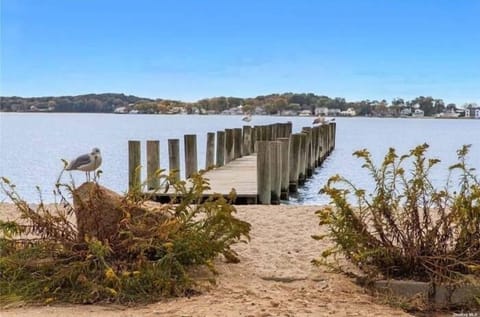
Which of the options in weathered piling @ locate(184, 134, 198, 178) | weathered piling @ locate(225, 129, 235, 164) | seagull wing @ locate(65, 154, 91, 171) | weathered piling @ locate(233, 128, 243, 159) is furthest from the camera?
weathered piling @ locate(233, 128, 243, 159)

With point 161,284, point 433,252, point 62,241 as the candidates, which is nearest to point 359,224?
point 433,252

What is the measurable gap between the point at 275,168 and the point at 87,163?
20.2 feet

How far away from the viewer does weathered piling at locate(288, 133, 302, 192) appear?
17.8m

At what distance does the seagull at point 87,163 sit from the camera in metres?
8.00

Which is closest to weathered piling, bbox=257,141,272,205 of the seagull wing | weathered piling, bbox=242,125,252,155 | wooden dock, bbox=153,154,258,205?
wooden dock, bbox=153,154,258,205

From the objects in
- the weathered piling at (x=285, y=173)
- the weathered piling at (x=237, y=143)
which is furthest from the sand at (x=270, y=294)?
the weathered piling at (x=237, y=143)

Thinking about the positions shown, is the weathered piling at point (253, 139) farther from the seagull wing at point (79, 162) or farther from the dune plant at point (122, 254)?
the dune plant at point (122, 254)

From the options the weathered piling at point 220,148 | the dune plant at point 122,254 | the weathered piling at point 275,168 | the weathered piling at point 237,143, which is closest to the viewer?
the dune plant at point 122,254

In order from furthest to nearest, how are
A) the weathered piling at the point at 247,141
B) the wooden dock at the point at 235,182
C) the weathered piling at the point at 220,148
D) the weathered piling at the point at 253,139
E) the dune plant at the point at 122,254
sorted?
the weathered piling at the point at 253,139 → the weathered piling at the point at 247,141 → the weathered piling at the point at 220,148 → the wooden dock at the point at 235,182 → the dune plant at the point at 122,254

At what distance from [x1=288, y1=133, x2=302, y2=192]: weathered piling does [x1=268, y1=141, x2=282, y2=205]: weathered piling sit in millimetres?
3991

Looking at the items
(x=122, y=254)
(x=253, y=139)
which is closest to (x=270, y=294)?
(x=122, y=254)

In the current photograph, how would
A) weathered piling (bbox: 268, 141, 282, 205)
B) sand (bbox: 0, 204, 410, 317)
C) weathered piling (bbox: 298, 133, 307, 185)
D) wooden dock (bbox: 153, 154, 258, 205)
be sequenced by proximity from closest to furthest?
sand (bbox: 0, 204, 410, 317) < wooden dock (bbox: 153, 154, 258, 205) < weathered piling (bbox: 268, 141, 282, 205) < weathered piling (bbox: 298, 133, 307, 185)

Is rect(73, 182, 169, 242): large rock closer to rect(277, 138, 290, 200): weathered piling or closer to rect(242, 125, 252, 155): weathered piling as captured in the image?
rect(277, 138, 290, 200): weathered piling

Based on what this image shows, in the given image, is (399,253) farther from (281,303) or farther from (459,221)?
(281,303)
